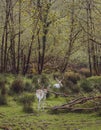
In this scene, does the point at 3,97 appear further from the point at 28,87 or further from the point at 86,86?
the point at 86,86

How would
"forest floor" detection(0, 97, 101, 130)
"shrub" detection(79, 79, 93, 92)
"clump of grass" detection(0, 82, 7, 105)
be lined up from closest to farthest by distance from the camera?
1. "forest floor" detection(0, 97, 101, 130)
2. "clump of grass" detection(0, 82, 7, 105)
3. "shrub" detection(79, 79, 93, 92)

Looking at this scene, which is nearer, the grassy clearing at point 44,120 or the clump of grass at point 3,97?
the grassy clearing at point 44,120

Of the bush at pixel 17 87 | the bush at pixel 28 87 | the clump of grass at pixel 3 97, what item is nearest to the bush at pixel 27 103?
the clump of grass at pixel 3 97

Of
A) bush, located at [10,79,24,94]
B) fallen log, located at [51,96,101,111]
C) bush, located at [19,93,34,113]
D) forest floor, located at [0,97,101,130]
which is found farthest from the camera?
bush, located at [10,79,24,94]

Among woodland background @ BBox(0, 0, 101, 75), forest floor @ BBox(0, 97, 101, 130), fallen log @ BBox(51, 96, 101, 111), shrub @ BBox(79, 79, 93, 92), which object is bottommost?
forest floor @ BBox(0, 97, 101, 130)

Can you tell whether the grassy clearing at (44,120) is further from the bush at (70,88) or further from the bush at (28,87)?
the bush at (70,88)

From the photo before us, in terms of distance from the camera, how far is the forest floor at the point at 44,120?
8.27m

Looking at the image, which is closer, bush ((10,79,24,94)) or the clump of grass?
the clump of grass

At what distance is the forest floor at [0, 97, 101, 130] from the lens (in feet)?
27.1

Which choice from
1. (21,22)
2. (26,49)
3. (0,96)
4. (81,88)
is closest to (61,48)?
(26,49)

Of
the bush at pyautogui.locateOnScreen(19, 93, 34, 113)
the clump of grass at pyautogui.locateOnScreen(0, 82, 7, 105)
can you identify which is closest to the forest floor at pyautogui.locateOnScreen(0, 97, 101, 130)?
the bush at pyautogui.locateOnScreen(19, 93, 34, 113)

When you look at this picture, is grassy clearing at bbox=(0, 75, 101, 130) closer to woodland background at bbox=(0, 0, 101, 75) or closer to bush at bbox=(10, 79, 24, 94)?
bush at bbox=(10, 79, 24, 94)

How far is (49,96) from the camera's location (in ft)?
40.4

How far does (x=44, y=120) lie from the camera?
8.95m
